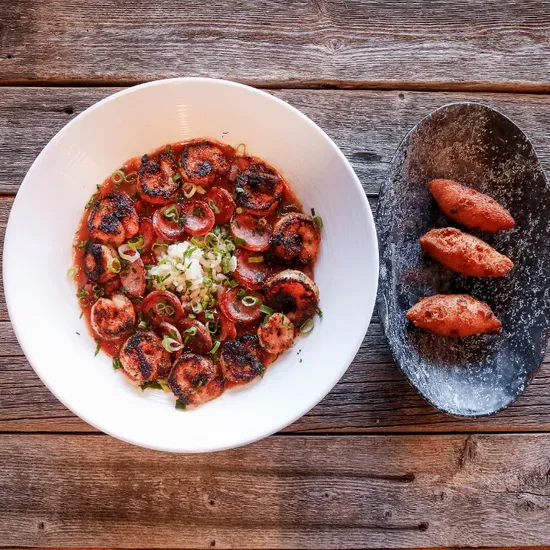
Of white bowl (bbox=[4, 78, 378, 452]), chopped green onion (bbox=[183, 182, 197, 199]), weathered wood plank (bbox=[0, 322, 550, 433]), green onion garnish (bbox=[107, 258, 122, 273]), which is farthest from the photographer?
weathered wood plank (bbox=[0, 322, 550, 433])

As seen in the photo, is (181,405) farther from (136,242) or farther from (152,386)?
(136,242)

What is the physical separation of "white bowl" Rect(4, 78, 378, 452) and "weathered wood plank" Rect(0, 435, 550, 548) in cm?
46

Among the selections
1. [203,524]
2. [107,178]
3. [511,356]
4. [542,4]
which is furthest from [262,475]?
[542,4]

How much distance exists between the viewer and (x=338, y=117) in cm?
288

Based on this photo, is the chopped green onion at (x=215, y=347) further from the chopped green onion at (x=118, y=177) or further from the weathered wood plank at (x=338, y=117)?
the weathered wood plank at (x=338, y=117)

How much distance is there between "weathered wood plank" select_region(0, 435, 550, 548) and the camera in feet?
9.17

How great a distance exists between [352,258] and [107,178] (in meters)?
1.15

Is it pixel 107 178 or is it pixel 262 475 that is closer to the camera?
pixel 107 178

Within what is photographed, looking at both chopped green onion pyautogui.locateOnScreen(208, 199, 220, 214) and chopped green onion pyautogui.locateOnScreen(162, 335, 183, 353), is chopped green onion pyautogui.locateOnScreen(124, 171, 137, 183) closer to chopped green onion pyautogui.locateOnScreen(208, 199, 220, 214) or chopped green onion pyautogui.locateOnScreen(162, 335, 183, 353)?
chopped green onion pyautogui.locateOnScreen(208, 199, 220, 214)

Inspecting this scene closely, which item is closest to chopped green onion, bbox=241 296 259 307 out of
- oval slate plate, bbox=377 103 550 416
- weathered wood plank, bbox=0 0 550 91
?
oval slate plate, bbox=377 103 550 416

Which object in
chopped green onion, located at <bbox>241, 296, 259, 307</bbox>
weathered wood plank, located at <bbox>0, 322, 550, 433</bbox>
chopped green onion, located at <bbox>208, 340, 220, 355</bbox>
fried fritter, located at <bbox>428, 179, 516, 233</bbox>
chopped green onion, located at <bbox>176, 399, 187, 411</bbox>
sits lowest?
weathered wood plank, located at <bbox>0, 322, 550, 433</bbox>

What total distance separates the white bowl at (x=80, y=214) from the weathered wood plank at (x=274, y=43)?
0.47m

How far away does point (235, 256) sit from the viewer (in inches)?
101

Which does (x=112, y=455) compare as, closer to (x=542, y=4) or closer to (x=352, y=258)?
(x=352, y=258)
